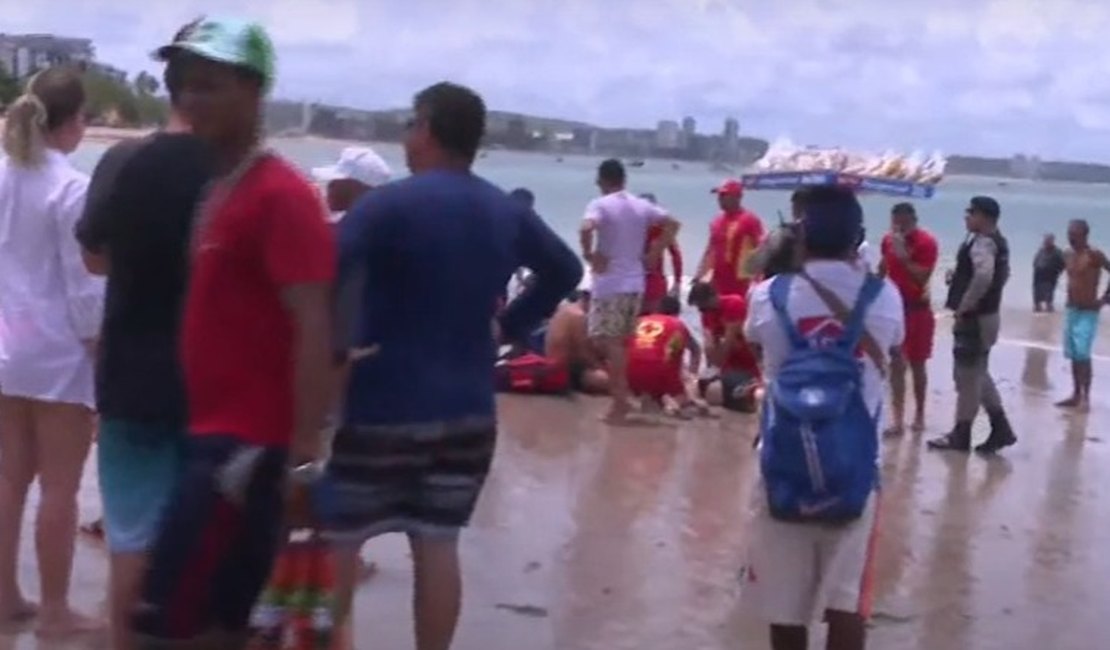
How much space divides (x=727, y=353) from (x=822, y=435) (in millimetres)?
7741

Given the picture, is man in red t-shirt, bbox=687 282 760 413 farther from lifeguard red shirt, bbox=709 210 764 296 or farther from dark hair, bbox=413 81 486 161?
dark hair, bbox=413 81 486 161

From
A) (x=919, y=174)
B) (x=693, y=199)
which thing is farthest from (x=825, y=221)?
(x=693, y=199)

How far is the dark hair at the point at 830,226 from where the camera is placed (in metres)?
5.20

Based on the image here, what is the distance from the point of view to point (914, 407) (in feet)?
44.4

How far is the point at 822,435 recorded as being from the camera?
16.5 feet

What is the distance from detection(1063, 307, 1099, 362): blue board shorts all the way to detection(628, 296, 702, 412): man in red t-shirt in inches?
173

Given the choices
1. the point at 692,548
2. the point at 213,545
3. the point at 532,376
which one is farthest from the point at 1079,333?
the point at 213,545

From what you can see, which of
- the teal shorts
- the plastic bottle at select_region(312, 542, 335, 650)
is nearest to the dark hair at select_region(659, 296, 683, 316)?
the plastic bottle at select_region(312, 542, 335, 650)

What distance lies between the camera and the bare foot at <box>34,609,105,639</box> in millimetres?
6023

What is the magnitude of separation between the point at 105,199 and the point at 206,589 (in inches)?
48.0

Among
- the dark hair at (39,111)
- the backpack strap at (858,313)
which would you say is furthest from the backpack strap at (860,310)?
the dark hair at (39,111)

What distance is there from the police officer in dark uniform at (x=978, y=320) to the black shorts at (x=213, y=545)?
8.40 meters

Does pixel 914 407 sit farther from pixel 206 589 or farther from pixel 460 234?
pixel 206 589

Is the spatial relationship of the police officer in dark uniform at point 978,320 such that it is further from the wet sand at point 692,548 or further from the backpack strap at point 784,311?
the backpack strap at point 784,311
